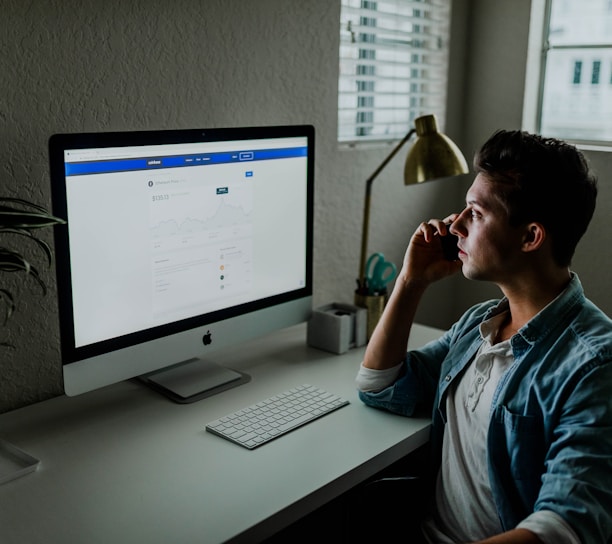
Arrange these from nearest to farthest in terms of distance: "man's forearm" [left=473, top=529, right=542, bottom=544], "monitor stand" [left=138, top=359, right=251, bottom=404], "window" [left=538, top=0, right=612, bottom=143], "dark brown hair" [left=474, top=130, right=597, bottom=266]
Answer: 1. "man's forearm" [left=473, top=529, right=542, bottom=544]
2. "dark brown hair" [left=474, top=130, right=597, bottom=266]
3. "monitor stand" [left=138, top=359, right=251, bottom=404]
4. "window" [left=538, top=0, right=612, bottom=143]

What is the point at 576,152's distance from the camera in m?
Answer: 1.38

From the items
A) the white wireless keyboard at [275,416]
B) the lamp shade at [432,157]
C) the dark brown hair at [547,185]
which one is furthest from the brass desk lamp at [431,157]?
the white wireless keyboard at [275,416]

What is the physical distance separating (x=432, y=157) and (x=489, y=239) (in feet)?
1.55

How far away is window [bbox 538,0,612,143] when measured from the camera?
248 cm

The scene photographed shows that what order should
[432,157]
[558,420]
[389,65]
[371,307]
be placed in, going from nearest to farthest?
[558,420] → [432,157] → [371,307] → [389,65]

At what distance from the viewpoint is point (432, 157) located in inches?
73.1

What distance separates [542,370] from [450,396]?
24 centimetres

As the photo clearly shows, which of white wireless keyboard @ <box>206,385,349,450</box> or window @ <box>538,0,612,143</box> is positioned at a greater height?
window @ <box>538,0,612,143</box>

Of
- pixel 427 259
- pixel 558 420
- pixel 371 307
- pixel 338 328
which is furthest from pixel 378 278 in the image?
pixel 558 420

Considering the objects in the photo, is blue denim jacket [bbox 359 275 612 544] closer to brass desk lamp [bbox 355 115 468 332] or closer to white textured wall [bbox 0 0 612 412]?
brass desk lamp [bbox 355 115 468 332]

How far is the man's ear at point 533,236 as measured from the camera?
1384 millimetres

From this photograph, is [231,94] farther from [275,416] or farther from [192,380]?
[275,416]

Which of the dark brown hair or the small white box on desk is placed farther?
the small white box on desk

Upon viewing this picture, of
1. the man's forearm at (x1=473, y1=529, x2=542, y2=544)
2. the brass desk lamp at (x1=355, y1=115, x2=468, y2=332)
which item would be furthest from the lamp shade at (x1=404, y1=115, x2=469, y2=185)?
the man's forearm at (x1=473, y1=529, x2=542, y2=544)
